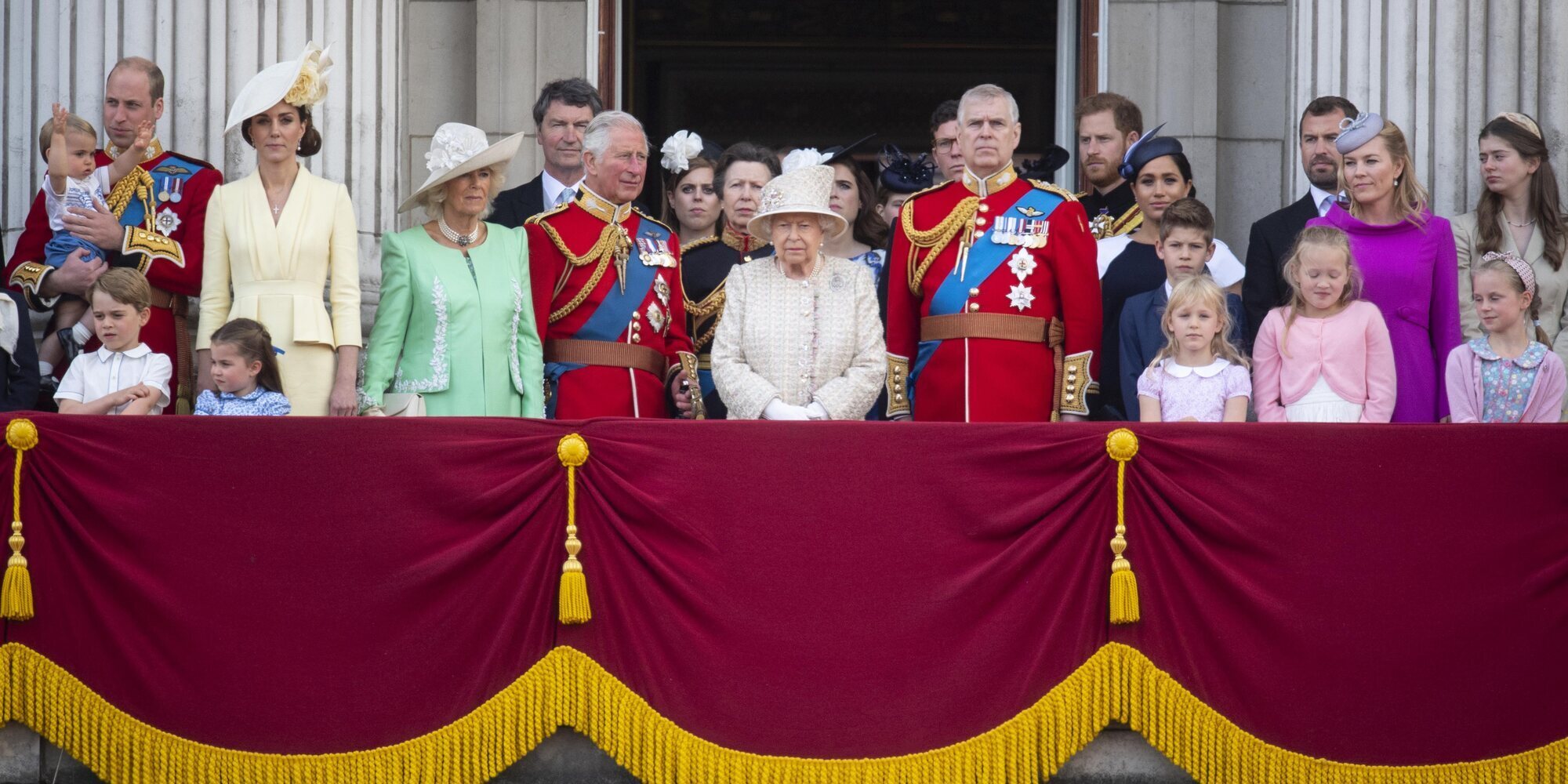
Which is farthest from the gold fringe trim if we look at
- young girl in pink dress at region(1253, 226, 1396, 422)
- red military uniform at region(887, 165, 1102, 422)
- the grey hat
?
the grey hat

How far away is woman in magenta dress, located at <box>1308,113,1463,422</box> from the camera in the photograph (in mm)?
6469

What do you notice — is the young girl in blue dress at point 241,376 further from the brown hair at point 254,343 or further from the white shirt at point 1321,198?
the white shirt at point 1321,198

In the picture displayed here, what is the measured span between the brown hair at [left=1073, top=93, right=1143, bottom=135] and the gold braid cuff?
5.12 feet

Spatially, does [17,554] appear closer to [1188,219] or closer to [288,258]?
[288,258]

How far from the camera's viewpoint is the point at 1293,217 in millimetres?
6965

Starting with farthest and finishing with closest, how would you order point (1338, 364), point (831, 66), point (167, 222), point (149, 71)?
point (831, 66), point (149, 71), point (167, 222), point (1338, 364)

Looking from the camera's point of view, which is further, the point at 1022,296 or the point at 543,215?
the point at 543,215

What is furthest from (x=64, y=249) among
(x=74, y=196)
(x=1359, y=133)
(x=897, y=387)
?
(x=1359, y=133)

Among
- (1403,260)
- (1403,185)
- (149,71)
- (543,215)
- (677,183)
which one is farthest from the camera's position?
(677,183)

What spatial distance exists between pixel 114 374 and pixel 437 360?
1009mm

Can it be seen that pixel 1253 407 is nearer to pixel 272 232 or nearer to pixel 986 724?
pixel 986 724

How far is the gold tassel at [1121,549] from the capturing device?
5.43 meters

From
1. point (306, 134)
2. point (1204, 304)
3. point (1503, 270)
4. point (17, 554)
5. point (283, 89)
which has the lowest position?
point (17, 554)

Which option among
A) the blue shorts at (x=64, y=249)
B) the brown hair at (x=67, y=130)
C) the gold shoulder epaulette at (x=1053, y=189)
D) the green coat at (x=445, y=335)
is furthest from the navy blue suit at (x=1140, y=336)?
the brown hair at (x=67, y=130)
